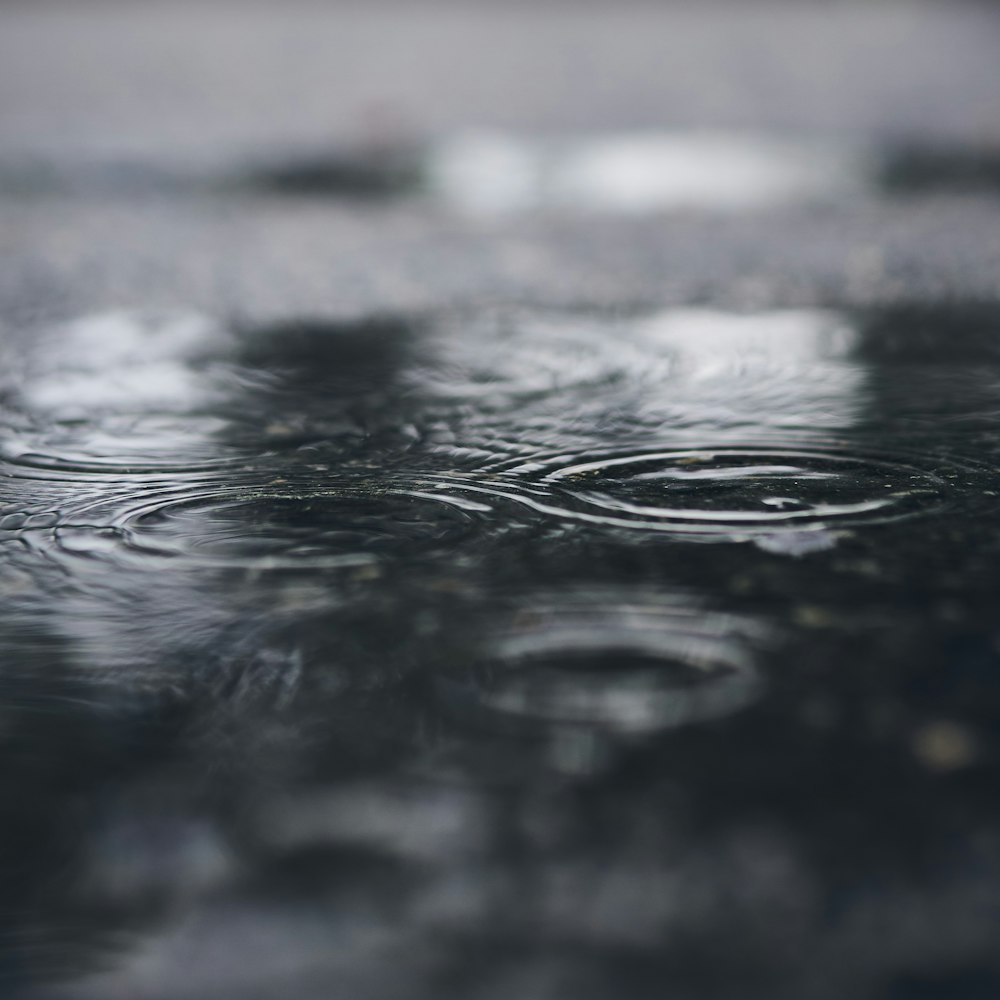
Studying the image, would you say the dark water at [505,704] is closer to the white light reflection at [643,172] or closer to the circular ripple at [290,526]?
the circular ripple at [290,526]

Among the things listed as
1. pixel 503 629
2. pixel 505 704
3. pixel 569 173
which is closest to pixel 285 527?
pixel 503 629

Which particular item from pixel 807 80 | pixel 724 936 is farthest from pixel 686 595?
pixel 807 80

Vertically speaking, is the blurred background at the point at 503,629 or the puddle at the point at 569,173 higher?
the puddle at the point at 569,173

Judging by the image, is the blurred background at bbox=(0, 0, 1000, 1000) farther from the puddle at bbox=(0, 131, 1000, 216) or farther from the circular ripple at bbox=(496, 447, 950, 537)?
the puddle at bbox=(0, 131, 1000, 216)

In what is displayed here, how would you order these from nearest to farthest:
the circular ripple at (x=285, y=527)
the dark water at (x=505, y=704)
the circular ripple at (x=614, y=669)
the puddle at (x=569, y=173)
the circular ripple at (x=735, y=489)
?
the dark water at (x=505, y=704)
the circular ripple at (x=614, y=669)
the circular ripple at (x=285, y=527)
the circular ripple at (x=735, y=489)
the puddle at (x=569, y=173)

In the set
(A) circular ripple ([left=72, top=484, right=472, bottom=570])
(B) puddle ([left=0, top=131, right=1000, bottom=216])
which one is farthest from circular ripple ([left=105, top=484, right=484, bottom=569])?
(B) puddle ([left=0, top=131, right=1000, bottom=216])

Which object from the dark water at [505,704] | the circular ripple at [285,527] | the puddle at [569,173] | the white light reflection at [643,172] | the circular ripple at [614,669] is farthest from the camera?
the puddle at [569,173]

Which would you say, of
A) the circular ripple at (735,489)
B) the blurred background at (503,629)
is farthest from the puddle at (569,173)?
the circular ripple at (735,489)

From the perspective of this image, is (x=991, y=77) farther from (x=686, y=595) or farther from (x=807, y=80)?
(x=686, y=595)
